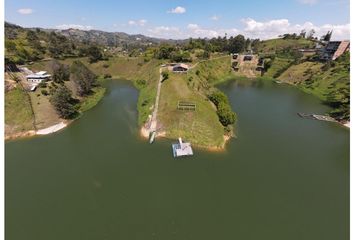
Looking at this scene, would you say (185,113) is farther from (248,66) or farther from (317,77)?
(248,66)

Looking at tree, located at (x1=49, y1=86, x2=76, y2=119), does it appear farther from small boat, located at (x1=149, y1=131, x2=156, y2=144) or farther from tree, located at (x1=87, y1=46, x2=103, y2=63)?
tree, located at (x1=87, y1=46, x2=103, y2=63)

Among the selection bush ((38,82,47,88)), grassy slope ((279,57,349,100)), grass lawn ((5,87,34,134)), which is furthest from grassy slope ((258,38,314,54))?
grass lawn ((5,87,34,134))

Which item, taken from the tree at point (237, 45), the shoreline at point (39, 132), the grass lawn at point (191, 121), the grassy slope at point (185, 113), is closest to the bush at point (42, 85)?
the shoreline at point (39, 132)

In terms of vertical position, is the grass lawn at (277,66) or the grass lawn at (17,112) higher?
the grass lawn at (277,66)

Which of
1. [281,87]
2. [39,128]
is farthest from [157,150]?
[281,87]

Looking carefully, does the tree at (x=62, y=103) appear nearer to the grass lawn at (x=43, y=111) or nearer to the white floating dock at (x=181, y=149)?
the grass lawn at (x=43, y=111)

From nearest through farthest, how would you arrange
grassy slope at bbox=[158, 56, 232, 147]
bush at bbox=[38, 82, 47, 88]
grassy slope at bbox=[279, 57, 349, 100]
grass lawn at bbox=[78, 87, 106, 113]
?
1. grassy slope at bbox=[158, 56, 232, 147]
2. grass lawn at bbox=[78, 87, 106, 113]
3. bush at bbox=[38, 82, 47, 88]
4. grassy slope at bbox=[279, 57, 349, 100]
